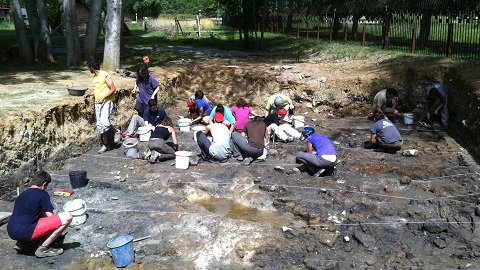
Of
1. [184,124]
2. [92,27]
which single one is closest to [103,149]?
[184,124]

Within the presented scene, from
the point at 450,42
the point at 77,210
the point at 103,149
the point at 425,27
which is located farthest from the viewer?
the point at 425,27

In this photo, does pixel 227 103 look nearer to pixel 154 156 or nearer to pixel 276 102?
pixel 276 102

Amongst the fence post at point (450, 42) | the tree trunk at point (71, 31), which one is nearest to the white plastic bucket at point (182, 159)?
the tree trunk at point (71, 31)

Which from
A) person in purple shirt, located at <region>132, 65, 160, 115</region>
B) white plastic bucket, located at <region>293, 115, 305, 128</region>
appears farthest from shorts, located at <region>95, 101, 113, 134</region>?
white plastic bucket, located at <region>293, 115, 305, 128</region>

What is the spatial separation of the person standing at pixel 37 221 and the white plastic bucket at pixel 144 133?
4.80 m

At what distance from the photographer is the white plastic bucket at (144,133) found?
1075 centimetres

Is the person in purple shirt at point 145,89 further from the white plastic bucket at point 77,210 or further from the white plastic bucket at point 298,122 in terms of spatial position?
the white plastic bucket at point 77,210

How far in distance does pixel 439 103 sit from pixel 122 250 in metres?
9.39

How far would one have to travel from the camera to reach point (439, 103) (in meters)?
11.7

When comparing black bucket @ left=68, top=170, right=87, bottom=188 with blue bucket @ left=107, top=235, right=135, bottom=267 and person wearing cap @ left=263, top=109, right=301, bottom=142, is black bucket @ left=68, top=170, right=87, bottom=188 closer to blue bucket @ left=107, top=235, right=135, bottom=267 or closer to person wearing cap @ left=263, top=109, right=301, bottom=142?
blue bucket @ left=107, top=235, right=135, bottom=267

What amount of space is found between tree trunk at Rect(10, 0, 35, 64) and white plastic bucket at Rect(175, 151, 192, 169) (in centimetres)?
955

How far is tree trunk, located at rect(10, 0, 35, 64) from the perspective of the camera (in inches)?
607

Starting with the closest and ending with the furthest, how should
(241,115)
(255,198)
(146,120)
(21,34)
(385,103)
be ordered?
(255,198)
(146,120)
(241,115)
(385,103)
(21,34)

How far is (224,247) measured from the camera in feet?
20.6
